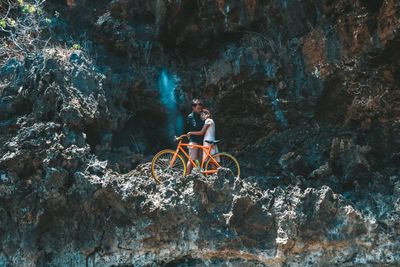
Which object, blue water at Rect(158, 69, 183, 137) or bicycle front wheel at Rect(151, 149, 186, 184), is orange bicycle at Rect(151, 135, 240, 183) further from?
blue water at Rect(158, 69, 183, 137)

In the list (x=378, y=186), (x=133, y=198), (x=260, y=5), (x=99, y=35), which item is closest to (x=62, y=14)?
(x=99, y=35)

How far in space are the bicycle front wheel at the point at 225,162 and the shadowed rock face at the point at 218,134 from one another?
0.47 meters

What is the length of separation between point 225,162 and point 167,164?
1311mm

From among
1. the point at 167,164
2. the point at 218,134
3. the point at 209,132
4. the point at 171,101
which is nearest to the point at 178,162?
the point at 167,164

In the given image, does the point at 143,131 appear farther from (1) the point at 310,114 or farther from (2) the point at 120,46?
(1) the point at 310,114

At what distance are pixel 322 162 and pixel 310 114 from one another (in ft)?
4.65

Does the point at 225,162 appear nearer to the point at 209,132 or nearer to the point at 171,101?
the point at 209,132

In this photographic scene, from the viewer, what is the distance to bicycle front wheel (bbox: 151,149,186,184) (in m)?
12.1

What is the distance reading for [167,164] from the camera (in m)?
12.3

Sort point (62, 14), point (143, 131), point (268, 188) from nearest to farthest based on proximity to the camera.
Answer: point (268, 188) → point (143, 131) → point (62, 14)

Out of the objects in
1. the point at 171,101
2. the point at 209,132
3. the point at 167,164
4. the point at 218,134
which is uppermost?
the point at 171,101

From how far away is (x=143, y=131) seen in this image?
49.3 feet

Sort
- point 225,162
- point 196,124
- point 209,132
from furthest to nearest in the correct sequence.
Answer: point 196,124 → point 225,162 → point 209,132

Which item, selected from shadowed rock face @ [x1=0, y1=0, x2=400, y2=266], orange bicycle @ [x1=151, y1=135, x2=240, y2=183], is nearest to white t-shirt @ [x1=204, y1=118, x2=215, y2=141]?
orange bicycle @ [x1=151, y1=135, x2=240, y2=183]
